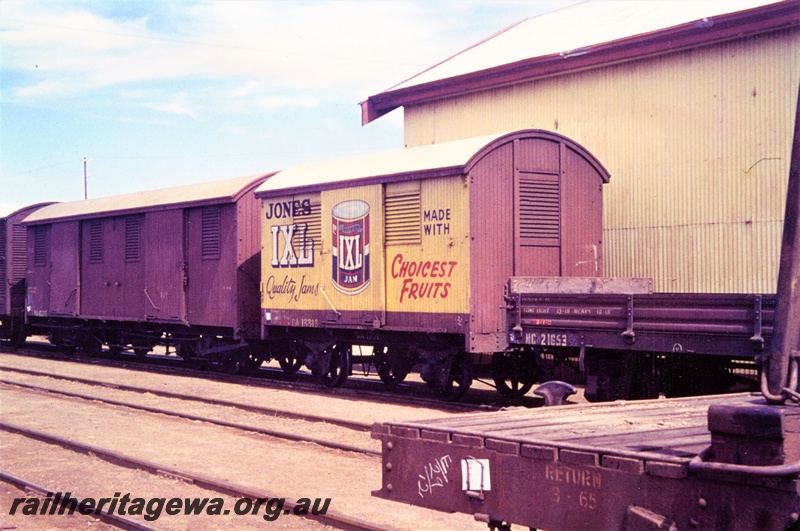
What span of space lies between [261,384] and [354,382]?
2001mm

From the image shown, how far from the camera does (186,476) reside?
8906 millimetres

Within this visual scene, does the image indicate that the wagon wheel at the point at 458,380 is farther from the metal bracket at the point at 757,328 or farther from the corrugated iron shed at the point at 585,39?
the corrugated iron shed at the point at 585,39

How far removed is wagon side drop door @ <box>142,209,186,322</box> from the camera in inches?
790

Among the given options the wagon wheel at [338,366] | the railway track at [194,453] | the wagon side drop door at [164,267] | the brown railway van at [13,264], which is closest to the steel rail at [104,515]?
the railway track at [194,453]

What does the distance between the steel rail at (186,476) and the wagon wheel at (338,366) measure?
245 inches

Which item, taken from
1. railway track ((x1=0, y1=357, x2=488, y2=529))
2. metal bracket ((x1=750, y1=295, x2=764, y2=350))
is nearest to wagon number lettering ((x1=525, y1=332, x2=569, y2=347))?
railway track ((x1=0, y1=357, x2=488, y2=529))

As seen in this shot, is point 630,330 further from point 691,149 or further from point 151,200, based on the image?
point 151,200

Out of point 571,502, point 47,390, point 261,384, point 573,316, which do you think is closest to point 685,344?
point 573,316

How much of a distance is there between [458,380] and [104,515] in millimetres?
7670

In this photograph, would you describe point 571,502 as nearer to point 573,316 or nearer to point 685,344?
point 685,344

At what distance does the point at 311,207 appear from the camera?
16250mm

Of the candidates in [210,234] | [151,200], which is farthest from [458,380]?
[151,200]

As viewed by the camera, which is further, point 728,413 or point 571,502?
point 571,502

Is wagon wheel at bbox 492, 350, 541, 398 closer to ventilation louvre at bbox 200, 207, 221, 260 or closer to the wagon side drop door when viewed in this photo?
ventilation louvre at bbox 200, 207, 221, 260
